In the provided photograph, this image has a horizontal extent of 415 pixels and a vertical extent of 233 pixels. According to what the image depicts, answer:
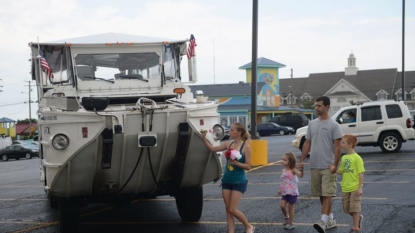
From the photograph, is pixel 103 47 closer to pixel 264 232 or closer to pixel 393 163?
pixel 264 232

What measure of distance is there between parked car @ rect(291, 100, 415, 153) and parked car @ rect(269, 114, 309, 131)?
35.6 metres

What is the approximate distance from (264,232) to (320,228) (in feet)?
3.37

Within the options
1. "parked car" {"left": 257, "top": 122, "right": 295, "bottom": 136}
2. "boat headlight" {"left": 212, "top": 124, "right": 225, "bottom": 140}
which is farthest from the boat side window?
"parked car" {"left": 257, "top": 122, "right": 295, "bottom": 136}

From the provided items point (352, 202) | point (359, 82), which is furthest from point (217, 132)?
point (359, 82)

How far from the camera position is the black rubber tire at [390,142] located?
2172 cm

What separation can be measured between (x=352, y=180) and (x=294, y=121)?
164 feet

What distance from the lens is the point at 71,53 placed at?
10414 mm

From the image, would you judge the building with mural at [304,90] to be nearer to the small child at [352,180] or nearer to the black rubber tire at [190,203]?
the black rubber tire at [190,203]

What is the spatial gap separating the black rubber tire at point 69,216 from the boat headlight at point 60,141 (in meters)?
1.23

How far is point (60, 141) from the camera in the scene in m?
8.31

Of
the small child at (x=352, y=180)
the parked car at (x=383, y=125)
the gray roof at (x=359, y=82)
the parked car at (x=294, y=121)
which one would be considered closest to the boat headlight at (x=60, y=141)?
the small child at (x=352, y=180)

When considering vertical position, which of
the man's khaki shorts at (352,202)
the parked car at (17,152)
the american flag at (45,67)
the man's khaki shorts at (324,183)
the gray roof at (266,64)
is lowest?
the parked car at (17,152)

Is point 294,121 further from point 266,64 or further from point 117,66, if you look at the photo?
point 117,66

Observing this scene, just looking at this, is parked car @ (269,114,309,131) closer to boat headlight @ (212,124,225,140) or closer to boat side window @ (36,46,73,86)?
boat side window @ (36,46,73,86)
